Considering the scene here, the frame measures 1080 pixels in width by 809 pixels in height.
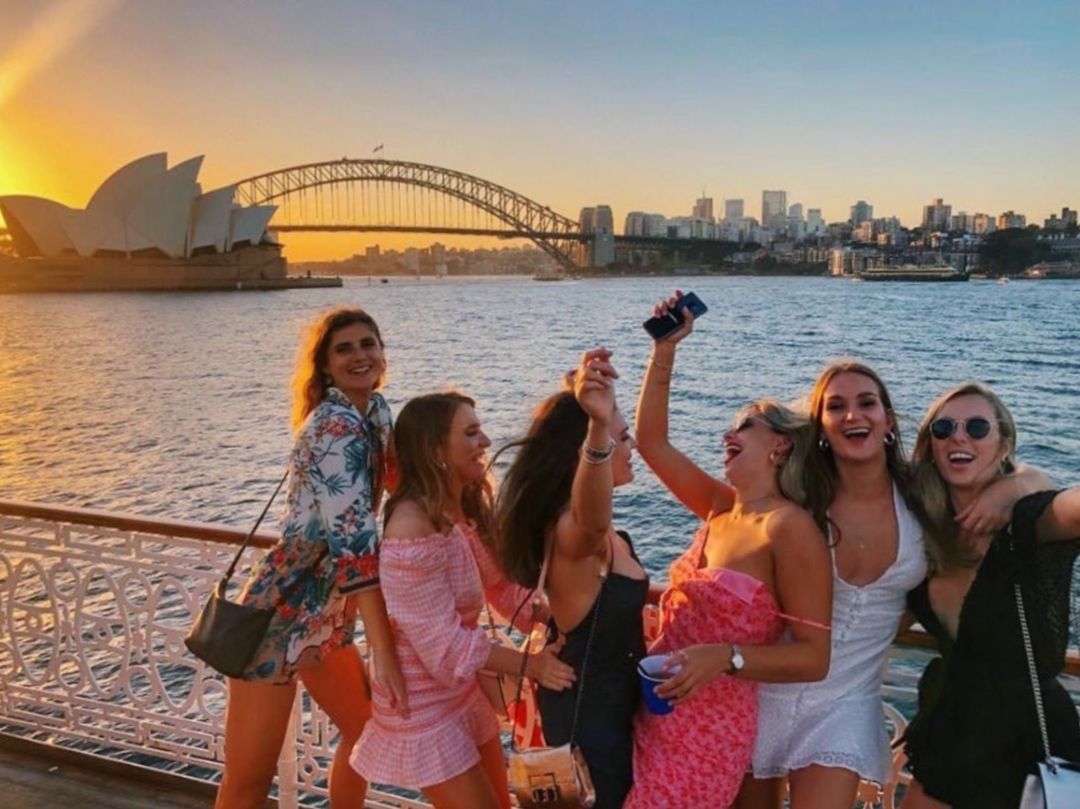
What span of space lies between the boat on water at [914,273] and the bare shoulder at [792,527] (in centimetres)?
10106

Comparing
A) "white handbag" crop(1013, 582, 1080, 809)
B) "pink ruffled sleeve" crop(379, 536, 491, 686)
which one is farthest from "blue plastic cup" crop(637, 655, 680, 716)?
"white handbag" crop(1013, 582, 1080, 809)

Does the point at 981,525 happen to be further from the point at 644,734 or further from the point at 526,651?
the point at 526,651

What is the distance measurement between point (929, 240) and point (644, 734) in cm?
11841

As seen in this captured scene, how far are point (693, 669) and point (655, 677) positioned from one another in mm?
69

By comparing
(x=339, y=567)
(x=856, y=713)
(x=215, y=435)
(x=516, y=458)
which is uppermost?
(x=516, y=458)

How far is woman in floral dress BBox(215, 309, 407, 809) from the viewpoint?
192cm

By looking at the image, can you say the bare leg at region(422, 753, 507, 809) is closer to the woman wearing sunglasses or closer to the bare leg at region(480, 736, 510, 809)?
the bare leg at region(480, 736, 510, 809)

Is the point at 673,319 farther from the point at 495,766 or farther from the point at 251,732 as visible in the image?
the point at 251,732

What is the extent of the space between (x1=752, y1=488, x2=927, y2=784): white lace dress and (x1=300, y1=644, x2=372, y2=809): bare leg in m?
0.99

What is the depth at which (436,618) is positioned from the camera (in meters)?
1.86

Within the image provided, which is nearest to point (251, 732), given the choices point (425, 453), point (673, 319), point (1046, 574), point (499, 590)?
point (499, 590)

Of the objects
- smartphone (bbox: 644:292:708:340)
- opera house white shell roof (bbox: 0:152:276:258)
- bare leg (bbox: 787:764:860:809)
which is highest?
opera house white shell roof (bbox: 0:152:276:258)

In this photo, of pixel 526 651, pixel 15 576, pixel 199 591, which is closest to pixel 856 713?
pixel 526 651

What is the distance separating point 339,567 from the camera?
1902mm
